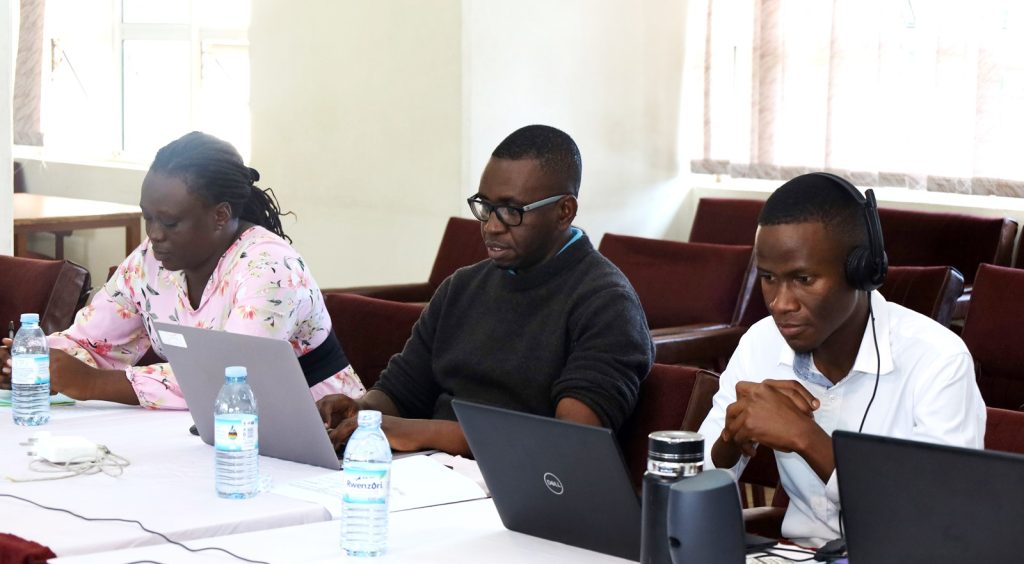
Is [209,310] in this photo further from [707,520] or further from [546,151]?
[707,520]

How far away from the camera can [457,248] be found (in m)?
5.07

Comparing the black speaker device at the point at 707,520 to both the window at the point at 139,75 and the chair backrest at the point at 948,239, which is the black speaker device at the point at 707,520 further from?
the window at the point at 139,75

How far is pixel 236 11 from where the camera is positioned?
753cm

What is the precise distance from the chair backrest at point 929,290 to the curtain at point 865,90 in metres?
1.42

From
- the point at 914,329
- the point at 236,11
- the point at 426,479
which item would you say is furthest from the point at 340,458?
the point at 236,11

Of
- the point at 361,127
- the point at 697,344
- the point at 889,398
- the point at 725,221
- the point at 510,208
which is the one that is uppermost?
the point at 361,127

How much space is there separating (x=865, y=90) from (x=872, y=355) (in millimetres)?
3696

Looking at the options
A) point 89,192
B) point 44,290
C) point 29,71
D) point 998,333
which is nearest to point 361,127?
point 44,290

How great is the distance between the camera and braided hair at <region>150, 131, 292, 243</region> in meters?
2.85

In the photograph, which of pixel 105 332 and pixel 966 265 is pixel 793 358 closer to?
pixel 105 332

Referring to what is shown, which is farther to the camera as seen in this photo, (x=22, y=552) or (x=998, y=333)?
(x=998, y=333)

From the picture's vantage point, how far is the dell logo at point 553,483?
1792mm

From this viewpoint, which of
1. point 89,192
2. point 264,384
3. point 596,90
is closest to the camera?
point 264,384

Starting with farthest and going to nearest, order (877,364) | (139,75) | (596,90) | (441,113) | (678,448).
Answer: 1. (139,75)
2. (596,90)
3. (441,113)
4. (877,364)
5. (678,448)
